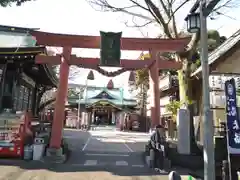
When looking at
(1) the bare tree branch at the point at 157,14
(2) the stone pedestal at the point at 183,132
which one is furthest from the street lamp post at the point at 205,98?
(1) the bare tree branch at the point at 157,14

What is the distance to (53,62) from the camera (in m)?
12.9

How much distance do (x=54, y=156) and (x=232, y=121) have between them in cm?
716

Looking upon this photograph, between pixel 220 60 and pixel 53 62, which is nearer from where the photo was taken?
pixel 220 60

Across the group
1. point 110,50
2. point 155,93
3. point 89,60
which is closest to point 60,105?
point 89,60

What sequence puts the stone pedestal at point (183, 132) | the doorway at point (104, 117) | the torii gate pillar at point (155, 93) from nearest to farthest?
1. the stone pedestal at point (183, 132)
2. the torii gate pillar at point (155, 93)
3. the doorway at point (104, 117)

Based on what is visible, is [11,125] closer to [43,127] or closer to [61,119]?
[61,119]

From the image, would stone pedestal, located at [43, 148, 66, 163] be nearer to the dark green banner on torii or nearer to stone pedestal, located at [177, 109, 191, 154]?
the dark green banner on torii

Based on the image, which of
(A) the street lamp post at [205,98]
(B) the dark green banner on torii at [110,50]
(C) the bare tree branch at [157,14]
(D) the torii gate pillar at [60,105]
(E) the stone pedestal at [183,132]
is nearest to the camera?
(A) the street lamp post at [205,98]

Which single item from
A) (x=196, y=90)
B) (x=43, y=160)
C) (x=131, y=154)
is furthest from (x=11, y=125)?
(x=196, y=90)

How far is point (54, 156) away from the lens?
37.5 ft

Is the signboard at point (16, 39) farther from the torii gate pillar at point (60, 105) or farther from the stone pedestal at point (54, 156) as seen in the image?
the stone pedestal at point (54, 156)

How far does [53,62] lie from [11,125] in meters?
3.44

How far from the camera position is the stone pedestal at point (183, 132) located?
37.2ft

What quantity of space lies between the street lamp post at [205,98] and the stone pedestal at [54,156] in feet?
20.5
